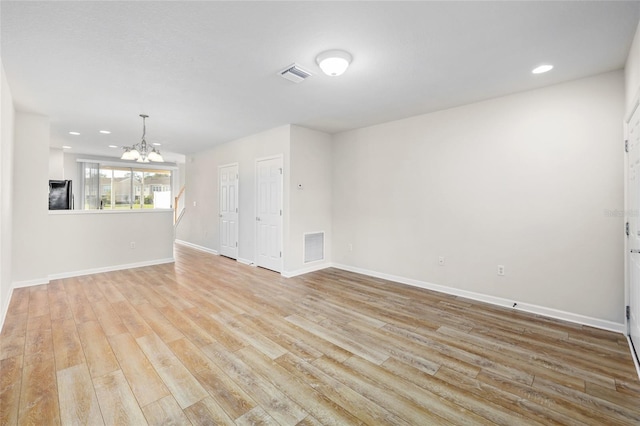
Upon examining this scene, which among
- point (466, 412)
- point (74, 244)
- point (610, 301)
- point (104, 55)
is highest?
point (104, 55)

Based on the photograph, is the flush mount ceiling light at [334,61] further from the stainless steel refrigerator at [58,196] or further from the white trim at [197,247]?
the stainless steel refrigerator at [58,196]

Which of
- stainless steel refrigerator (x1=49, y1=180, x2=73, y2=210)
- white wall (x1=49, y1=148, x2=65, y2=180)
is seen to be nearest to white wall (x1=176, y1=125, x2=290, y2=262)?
stainless steel refrigerator (x1=49, y1=180, x2=73, y2=210)

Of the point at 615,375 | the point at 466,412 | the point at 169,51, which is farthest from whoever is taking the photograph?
the point at 169,51

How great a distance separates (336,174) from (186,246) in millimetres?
5014

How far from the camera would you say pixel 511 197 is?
11.3 ft

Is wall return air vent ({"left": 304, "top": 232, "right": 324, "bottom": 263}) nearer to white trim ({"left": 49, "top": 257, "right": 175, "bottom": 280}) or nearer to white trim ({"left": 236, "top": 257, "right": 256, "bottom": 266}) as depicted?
white trim ({"left": 236, "top": 257, "right": 256, "bottom": 266})

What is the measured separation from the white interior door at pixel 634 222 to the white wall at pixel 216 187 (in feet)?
13.3

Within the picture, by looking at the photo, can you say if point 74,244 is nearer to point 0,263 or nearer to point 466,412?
point 0,263

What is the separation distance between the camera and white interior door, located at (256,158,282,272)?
503 cm

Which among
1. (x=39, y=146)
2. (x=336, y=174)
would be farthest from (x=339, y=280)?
(x=39, y=146)

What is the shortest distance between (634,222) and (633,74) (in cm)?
126

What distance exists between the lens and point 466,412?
1.72 metres

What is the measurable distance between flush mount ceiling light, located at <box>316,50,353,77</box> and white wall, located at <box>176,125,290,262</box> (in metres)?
2.32

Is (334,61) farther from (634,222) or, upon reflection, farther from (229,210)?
(229,210)
